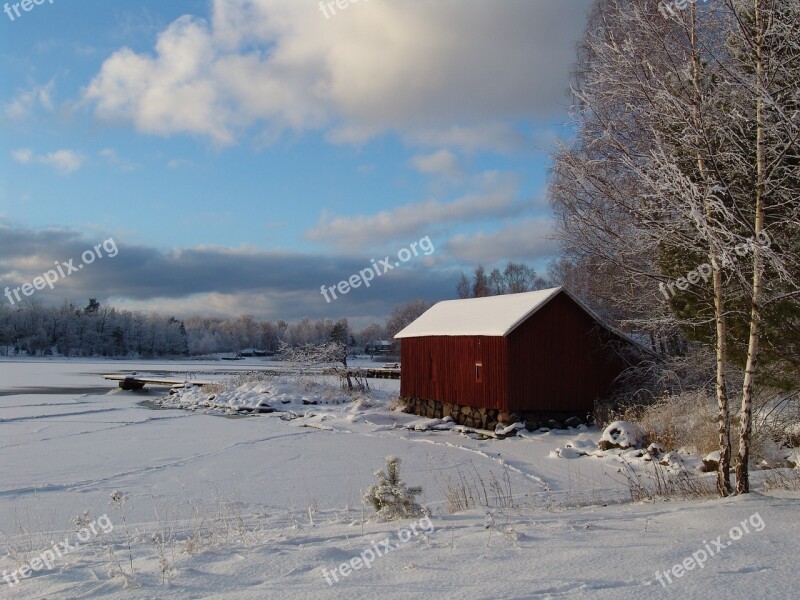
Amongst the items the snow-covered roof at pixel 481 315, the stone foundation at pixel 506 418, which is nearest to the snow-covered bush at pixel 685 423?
the stone foundation at pixel 506 418

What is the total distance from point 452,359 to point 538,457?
741 cm

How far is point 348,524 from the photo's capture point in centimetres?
671

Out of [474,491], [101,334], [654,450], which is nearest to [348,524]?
[474,491]

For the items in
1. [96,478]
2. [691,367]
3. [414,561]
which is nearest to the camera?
[414,561]

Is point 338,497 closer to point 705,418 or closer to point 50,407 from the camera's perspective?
point 705,418

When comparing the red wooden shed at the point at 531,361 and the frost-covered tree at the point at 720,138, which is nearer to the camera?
the frost-covered tree at the point at 720,138

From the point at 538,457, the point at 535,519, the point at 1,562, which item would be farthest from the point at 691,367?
the point at 1,562

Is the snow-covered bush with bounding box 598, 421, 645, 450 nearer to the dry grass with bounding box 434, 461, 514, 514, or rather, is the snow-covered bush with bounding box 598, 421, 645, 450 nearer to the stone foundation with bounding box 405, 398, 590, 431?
the dry grass with bounding box 434, 461, 514, 514

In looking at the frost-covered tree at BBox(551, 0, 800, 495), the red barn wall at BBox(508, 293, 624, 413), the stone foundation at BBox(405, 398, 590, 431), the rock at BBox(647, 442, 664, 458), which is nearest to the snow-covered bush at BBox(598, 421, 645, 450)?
the rock at BBox(647, 442, 664, 458)

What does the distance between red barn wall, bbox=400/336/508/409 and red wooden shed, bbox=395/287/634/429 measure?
32mm

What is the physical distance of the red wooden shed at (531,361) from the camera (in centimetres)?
1909

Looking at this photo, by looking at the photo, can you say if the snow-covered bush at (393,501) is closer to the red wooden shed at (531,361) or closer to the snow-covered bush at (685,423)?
the snow-covered bush at (685,423)

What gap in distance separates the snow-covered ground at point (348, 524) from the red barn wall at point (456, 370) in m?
1.92

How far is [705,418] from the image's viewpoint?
13.6 meters
